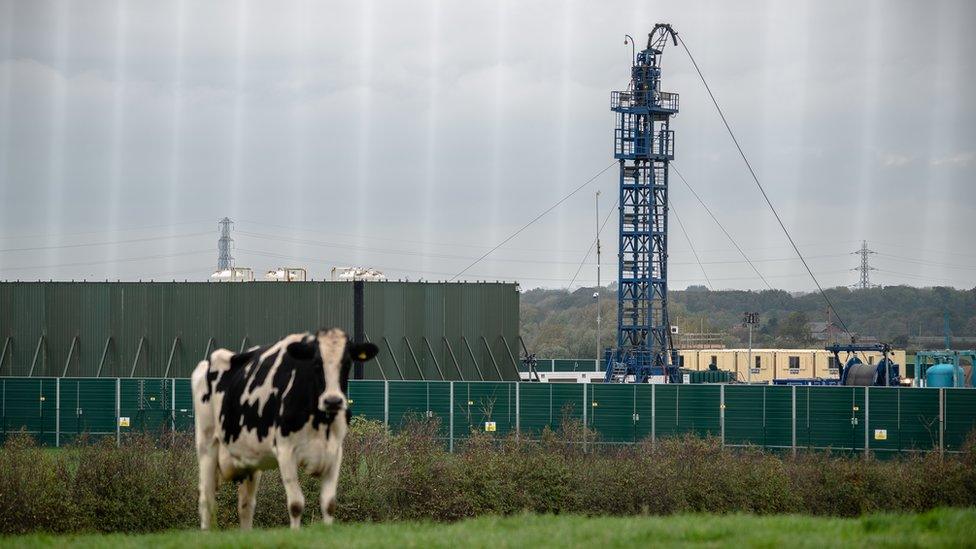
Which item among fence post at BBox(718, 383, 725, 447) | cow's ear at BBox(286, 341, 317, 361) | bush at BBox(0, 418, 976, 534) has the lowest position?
bush at BBox(0, 418, 976, 534)

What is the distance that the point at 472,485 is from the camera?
3262 centimetres

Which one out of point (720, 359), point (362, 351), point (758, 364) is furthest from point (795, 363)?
point (362, 351)

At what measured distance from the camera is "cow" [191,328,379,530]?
1586cm

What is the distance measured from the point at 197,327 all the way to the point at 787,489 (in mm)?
33545

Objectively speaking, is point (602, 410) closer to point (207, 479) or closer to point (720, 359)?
point (207, 479)

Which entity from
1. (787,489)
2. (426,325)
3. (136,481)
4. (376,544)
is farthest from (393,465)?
(426,325)

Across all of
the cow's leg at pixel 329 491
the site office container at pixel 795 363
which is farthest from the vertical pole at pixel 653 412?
the site office container at pixel 795 363

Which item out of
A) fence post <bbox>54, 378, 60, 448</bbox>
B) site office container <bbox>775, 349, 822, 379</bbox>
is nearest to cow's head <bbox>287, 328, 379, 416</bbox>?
fence post <bbox>54, 378, 60, 448</bbox>

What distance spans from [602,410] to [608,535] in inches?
1294

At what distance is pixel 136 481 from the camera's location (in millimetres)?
30438

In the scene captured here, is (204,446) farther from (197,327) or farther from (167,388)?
(197,327)

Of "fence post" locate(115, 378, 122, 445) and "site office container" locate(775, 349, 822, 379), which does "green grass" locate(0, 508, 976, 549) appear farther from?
"site office container" locate(775, 349, 822, 379)

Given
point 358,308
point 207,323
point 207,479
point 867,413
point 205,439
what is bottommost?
point 867,413

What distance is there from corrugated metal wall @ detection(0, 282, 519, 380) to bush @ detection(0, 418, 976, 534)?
75.4 feet
